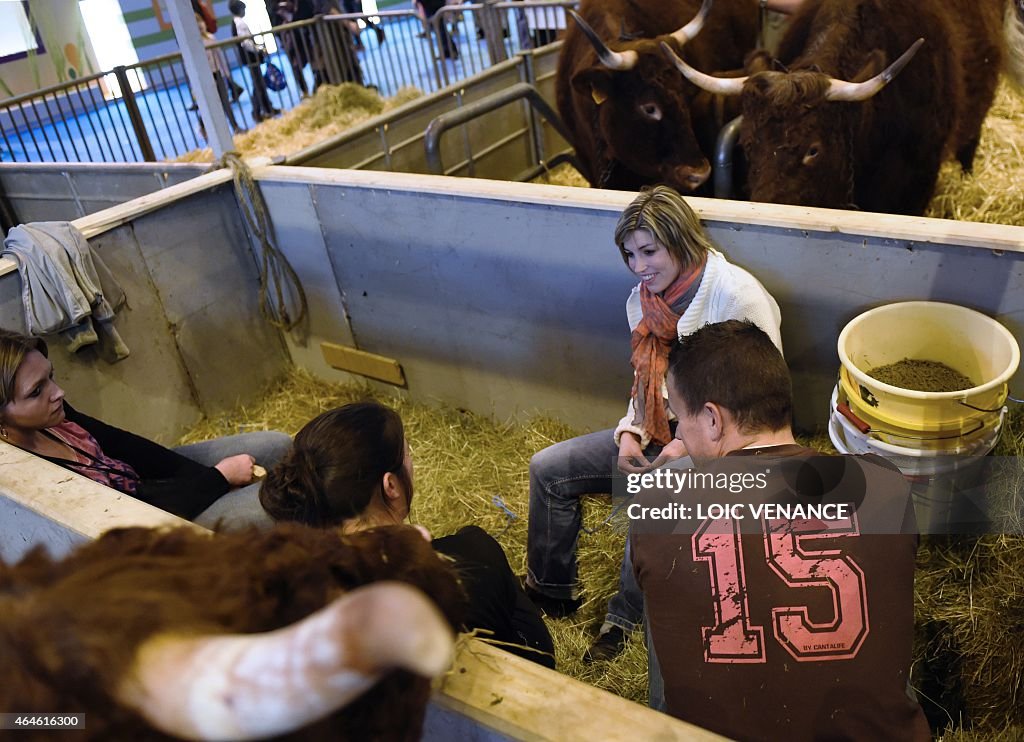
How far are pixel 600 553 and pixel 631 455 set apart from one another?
0.42 metres

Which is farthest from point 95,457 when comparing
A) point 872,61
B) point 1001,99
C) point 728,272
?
point 1001,99

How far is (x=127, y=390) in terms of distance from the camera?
3.13 meters

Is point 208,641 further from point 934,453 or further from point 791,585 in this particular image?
point 934,453

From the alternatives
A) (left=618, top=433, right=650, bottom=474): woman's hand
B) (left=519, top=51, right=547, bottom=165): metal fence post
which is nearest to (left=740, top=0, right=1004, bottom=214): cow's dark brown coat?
(left=618, top=433, right=650, bottom=474): woman's hand

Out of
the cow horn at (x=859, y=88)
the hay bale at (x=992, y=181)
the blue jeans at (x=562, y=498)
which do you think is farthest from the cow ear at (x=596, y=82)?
the blue jeans at (x=562, y=498)

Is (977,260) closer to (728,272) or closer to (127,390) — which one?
(728,272)

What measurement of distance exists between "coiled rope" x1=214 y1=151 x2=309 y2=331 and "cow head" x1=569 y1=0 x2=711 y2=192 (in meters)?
1.78

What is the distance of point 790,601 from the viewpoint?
114 cm

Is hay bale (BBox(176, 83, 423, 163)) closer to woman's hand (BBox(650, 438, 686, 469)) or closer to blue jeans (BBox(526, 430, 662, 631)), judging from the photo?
blue jeans (BBox(526, 430, 662, 631))


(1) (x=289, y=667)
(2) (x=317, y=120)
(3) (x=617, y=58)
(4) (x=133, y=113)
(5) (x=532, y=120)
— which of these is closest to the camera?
(1) (x=289, y=667)

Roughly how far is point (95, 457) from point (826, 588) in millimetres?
2169

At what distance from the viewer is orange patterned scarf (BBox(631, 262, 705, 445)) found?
2127 millimetres

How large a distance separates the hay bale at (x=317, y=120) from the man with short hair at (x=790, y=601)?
552cm

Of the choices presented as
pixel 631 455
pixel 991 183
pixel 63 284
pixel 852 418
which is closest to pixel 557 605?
pixel 631 455
